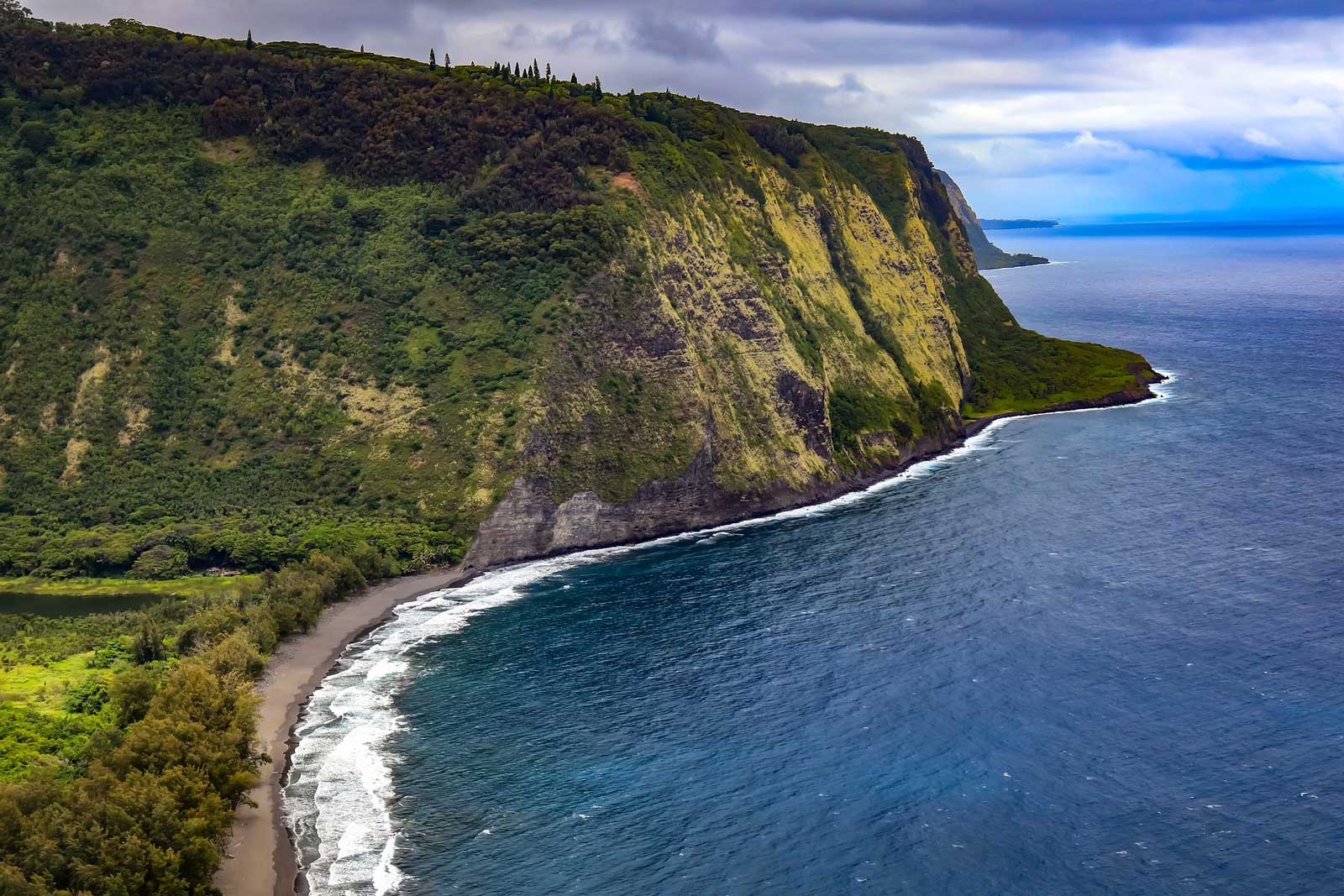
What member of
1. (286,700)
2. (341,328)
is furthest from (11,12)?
(286,700)

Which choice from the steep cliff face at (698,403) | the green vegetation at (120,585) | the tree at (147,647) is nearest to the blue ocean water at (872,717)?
the steep cliff face at (698,403)

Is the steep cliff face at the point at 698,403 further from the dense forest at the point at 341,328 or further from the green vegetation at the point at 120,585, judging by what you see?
the green vegetation at the point at 120,585

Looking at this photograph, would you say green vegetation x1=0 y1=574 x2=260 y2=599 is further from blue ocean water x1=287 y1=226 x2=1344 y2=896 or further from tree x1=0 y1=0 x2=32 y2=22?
tree x1=0 y1=0 x2=32 y2=22

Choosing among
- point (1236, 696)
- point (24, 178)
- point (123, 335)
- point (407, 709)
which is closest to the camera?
point (1236, 696)

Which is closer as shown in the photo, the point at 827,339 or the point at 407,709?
the point at 407,709

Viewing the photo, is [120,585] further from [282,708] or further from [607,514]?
[607,514]

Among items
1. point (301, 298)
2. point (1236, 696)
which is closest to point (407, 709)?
point (1236, 696)

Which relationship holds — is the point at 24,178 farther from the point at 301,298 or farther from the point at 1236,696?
the point at 1236,696
